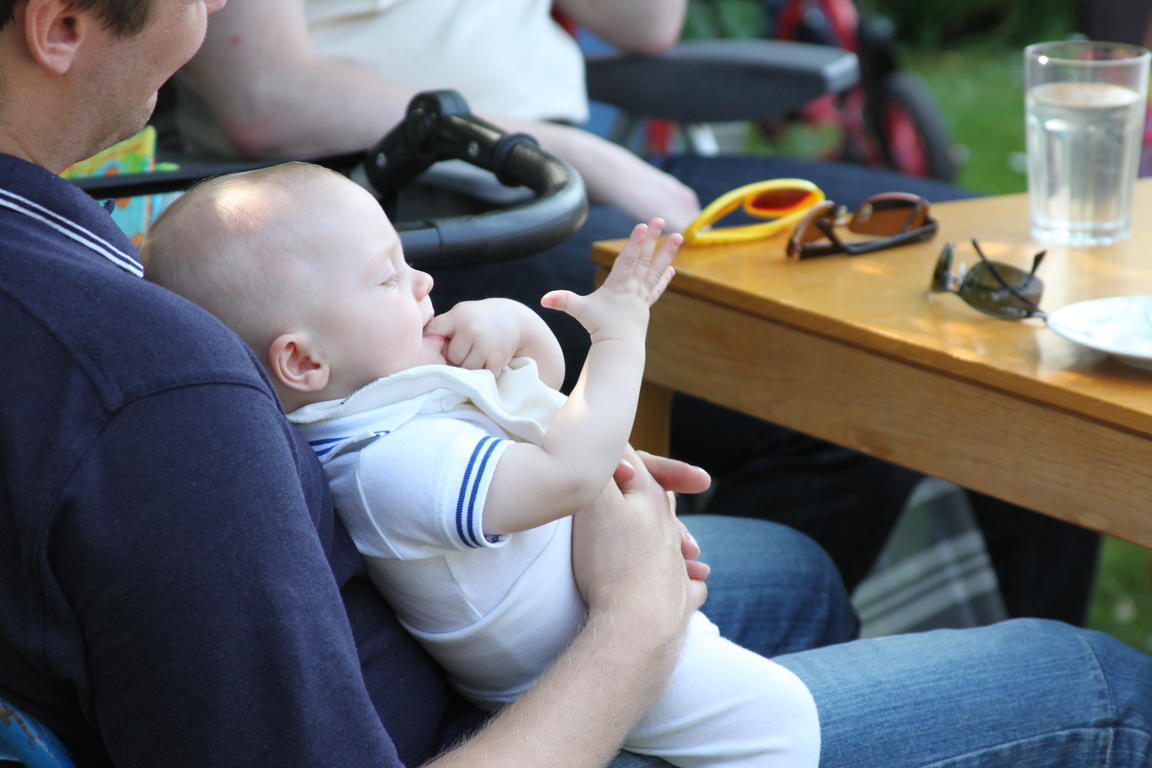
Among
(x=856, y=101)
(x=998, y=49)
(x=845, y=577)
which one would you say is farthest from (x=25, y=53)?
(x=998, y=49)

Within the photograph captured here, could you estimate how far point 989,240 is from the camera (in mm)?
1568

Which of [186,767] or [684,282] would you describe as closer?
[186,767]

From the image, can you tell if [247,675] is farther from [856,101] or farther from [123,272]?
[856,101]

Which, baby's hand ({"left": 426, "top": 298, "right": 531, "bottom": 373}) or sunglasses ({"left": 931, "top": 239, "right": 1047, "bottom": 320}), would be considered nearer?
baby's hand ({"left": 426, "top": 298, "right": 531, "bottom": 373})

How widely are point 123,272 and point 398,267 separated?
0.27 m

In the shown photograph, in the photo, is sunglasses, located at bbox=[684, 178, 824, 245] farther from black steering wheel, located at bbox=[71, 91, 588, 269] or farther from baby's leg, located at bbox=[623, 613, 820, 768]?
baby's leg, located at bbox=[623, 613, 820, 768]

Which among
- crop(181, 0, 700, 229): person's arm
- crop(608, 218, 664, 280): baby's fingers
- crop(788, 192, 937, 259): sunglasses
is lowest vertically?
crop(788, 192, 937, 259): sunglasses

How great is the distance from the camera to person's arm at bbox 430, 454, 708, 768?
2.87 ft

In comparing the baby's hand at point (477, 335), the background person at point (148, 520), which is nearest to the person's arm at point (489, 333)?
the baby's hand at point (477, 335)

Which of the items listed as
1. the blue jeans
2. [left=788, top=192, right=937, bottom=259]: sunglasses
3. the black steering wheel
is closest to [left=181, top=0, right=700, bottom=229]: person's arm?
the black steering wheel

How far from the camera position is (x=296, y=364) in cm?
94

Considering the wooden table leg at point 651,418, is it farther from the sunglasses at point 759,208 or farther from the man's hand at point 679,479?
the man's hand at point 679,479

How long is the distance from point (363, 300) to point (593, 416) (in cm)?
18

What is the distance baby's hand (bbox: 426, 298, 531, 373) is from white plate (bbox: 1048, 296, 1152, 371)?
1.59 feet
